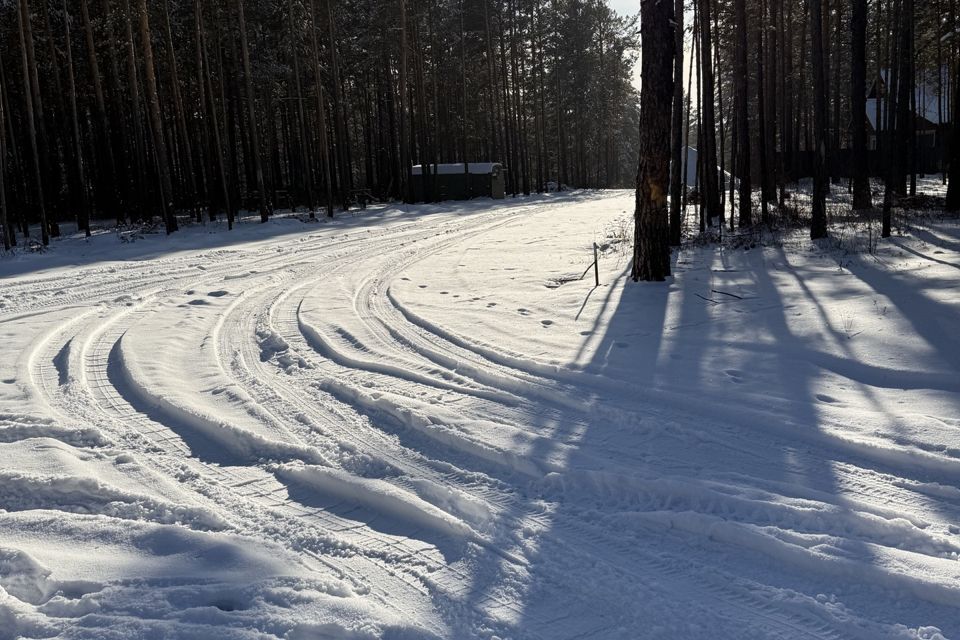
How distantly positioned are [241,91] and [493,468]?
34.7 meters

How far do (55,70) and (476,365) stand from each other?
25766 millimetres

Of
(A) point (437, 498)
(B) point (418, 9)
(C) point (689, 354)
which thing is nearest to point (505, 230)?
(C) point (689, 354)

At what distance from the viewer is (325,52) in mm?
33750

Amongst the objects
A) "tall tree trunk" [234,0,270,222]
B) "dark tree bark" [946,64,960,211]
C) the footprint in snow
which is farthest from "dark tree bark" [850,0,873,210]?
"tall tree trunk" [234,0,270,222]

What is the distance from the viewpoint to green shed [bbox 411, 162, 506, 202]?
35781 millimetres

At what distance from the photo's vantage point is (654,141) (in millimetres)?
9477

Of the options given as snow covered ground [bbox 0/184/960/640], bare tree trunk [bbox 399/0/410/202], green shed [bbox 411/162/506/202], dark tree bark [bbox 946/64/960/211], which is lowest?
snow covered ground [bbox 0/184/960/640]

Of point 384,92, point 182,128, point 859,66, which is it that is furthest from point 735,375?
point 384,92

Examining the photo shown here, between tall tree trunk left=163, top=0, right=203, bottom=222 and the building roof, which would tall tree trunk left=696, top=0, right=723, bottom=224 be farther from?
the building roof

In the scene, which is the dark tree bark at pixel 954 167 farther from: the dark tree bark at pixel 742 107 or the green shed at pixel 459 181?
the green shed at pixel 459 181

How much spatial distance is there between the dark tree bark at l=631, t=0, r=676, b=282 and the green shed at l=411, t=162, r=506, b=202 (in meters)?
26.4

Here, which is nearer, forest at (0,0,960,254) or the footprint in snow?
the footprint in snow

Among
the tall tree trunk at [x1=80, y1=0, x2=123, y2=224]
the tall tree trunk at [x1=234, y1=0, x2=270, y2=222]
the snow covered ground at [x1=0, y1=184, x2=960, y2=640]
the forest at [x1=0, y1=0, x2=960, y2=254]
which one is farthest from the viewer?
the tall tree trunk at [x1=80, y1=0, x2=123, y2=224]

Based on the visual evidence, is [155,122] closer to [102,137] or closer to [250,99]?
[250,99]
